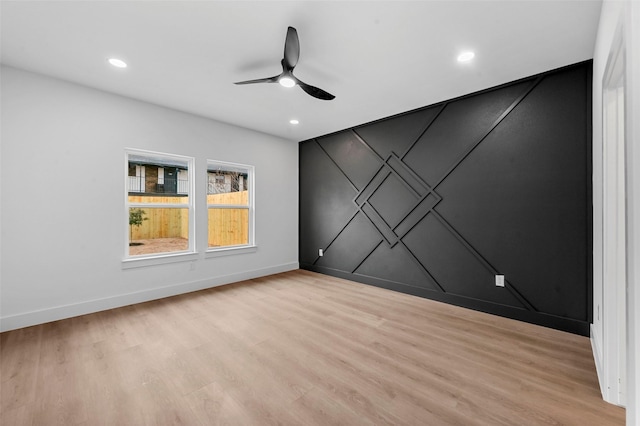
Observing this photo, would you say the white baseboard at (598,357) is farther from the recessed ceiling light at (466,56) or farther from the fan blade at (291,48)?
the fan blade at (291,48)

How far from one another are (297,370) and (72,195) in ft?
10.6

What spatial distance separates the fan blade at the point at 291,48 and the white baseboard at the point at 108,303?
340 cm

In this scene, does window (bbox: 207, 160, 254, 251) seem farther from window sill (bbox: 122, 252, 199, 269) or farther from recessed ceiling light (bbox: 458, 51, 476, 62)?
recessed ceiling light (bbox: 458, 51, 476, 62)

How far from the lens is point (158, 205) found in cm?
388

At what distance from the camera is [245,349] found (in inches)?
93.6

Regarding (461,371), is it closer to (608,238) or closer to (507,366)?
(507,366)

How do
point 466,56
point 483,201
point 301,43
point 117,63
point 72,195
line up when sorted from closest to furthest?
point 301,43 → point 466,56 → point 117,63 → point 72,195 → point 483,201

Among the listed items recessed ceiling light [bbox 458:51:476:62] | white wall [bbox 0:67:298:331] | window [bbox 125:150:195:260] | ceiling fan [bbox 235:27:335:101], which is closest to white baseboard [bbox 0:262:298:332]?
white wall [bbox 0:67:298:331]

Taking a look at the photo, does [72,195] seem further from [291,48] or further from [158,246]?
[291,48]

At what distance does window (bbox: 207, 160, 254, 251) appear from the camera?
451 centimetres

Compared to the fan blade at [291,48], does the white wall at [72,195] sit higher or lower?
lower

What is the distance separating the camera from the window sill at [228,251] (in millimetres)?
4325

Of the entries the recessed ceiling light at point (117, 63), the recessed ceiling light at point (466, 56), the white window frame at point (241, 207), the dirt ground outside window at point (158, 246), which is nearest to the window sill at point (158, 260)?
the dirt ground outside window at point (158, 246)

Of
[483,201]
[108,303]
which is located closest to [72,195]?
[108,303]
